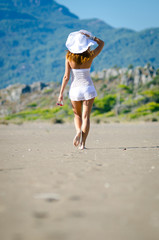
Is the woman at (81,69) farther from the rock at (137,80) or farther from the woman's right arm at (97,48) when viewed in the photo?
the rock at (137,80)

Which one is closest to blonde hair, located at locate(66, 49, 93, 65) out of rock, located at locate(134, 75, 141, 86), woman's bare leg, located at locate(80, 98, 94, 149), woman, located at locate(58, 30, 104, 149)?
woman, located at locate(58, 30, 104, 149)

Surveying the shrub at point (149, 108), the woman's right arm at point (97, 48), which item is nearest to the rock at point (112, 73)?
the shrub at point (149, 108)

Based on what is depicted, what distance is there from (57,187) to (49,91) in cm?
9085

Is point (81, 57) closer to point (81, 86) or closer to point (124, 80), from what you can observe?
point (81, 86)

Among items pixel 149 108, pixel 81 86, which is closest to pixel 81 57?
pixel 81 86

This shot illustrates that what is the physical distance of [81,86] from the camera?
227 inches

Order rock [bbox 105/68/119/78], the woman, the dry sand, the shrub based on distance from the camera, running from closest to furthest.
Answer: the dry sand < the woman < the shrub < rock [bbox 105/68/119/78]

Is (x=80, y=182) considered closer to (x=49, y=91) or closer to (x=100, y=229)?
(x=100, y=229)

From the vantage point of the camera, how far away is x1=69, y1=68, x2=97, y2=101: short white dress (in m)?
5.74

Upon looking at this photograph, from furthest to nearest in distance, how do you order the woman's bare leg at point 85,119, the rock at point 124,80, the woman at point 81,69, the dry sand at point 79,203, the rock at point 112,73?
1. the rock at point 112,73
2. the rock at point 124,80
3. the woman's bare leg at point 85,119
4. the woman at point 81,69
5. the dry sand at point 79,203

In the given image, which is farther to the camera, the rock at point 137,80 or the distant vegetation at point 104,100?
the rock at point 137,80

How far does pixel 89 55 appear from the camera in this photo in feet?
18.6

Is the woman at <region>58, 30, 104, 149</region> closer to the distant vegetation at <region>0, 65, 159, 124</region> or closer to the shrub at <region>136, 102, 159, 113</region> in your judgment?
the distant vegetation at <region>0, 65, 159, 124</region>

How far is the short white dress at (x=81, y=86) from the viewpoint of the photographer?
5.74 meters
